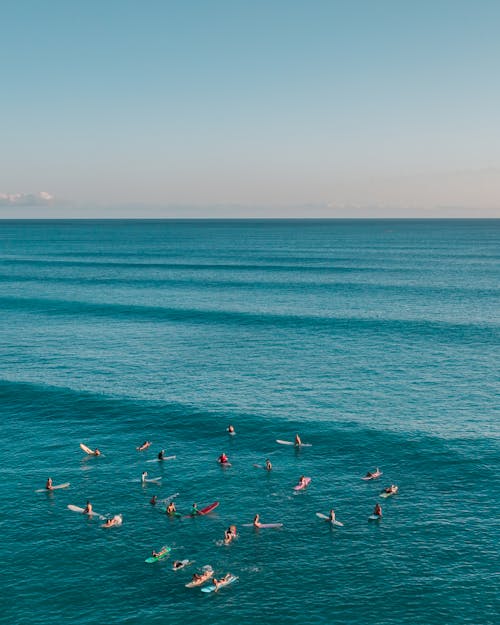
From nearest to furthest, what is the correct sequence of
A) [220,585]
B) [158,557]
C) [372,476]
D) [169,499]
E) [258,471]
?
1. [220,585]
2. [158,557]
3. [169,499]
4. [372,476]
5. [258,471]

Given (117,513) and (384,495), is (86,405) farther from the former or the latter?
(384,495)

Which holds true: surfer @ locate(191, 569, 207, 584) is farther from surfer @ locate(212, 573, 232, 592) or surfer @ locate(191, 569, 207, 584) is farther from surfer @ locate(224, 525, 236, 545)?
surfer @ locate(224, 525, 236, 545)

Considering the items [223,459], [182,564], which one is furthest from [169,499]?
[182,564]

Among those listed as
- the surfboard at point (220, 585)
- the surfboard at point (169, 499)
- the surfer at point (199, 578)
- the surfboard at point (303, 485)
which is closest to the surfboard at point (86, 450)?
the surfboard at point (169, 499)

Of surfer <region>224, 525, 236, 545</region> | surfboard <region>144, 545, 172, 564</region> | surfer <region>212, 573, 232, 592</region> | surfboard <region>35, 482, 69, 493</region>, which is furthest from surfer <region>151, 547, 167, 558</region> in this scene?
surfboard <region>35, 482, 69, 493</region>

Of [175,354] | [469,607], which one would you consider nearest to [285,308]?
[175,354]

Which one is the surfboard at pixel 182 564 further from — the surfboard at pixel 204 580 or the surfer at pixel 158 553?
the surfboard at pixel 204 580

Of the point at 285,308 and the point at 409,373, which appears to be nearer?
the point at 409,373

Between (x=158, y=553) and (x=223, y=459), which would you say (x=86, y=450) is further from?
(x=158, y=553)
